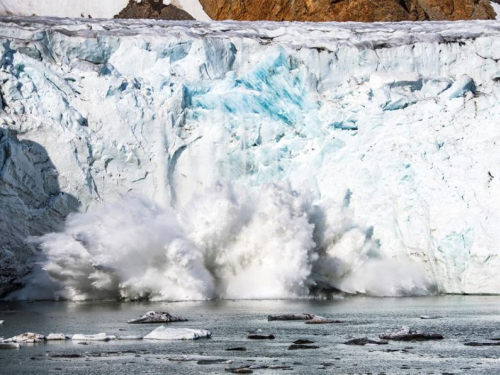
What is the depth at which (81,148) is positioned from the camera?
27781 millimetres

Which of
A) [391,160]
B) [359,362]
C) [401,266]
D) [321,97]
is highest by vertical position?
[321,97]

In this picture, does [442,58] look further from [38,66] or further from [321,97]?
[38,66]

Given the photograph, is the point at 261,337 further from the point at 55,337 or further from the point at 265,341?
the point at 55,337

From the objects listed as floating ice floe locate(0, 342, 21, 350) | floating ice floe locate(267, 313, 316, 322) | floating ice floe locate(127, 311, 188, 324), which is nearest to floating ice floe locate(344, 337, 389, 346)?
floating ice floe locate(267, 313, 316, 322)

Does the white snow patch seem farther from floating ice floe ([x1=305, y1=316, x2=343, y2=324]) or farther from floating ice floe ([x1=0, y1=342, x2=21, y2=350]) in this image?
floating ice floe ([x1=0, y1=342, x2=21, y2=350])

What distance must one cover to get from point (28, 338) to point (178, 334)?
7.97 ft

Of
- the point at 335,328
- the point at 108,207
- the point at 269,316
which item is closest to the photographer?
the point at 335,328

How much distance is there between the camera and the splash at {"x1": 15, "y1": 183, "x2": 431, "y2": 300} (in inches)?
1017

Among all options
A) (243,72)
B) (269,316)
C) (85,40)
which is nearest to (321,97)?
(243,72)

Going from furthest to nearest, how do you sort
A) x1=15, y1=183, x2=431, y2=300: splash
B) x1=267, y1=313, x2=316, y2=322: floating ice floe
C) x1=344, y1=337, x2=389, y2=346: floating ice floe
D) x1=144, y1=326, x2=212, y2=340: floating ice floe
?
x1=15, y1=183, x2=431, y2=300: splash → x1=267, y1=313, x2=316, y2=322: floating ice floe → x1=144, y1=326, x2=212, y2=340: floating ice floe → x1=344, y1=337, x2=389, y2=346: floating ice floe

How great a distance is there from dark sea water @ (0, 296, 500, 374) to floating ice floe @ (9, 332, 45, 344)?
0.32 metres

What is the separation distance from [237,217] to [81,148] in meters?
4.31

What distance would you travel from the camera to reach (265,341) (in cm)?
1817

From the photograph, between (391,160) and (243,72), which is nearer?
(391,160)
